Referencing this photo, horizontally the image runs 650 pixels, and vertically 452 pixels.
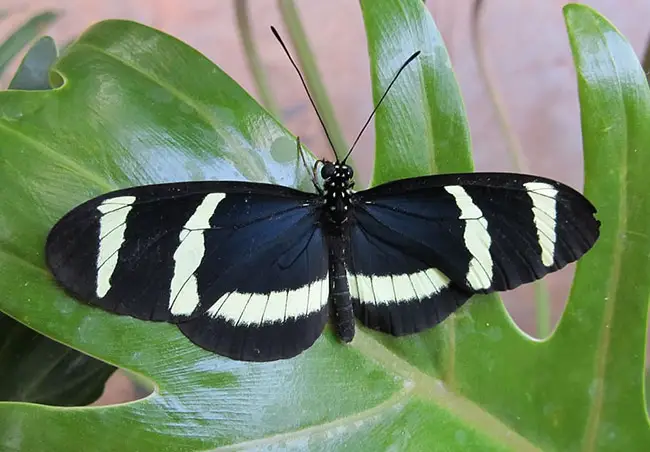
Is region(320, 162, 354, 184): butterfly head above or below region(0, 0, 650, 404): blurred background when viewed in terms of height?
below

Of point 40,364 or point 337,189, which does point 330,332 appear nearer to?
point 337,189

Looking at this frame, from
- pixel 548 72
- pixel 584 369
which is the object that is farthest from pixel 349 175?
pixel 548 72

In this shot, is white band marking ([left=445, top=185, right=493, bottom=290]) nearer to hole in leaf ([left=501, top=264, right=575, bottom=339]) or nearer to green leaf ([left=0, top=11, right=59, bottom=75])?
green leaf ([left=0, top=11, right=59, bottom=75])

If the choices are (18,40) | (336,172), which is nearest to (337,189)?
(336,172)

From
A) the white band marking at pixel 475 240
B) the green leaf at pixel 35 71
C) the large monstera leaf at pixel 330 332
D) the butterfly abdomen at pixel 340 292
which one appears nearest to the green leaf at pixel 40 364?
the green leaf at pixel 35 71

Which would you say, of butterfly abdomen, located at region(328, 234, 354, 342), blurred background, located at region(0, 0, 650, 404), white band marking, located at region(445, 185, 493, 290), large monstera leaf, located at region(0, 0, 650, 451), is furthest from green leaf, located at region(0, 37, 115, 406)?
blurred background, located at region(0, 0, 650, 404)

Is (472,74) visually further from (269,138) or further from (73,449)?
(73,449)
